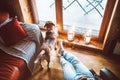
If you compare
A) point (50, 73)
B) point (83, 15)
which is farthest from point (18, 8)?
point (83, 15)

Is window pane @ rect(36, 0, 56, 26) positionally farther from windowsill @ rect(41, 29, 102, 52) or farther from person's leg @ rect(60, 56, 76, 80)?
person's leg @ rect(60, 56, 76, 80)

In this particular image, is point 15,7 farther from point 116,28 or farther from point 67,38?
point 116,28

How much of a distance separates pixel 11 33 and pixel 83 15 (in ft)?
4.67

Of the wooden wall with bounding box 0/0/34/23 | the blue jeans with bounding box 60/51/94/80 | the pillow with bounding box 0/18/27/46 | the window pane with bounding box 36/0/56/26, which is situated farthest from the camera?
the window pane with bounding box 36/0/56/26

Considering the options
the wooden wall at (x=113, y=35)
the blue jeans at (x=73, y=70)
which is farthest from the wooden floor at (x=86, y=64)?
the blue jeans at (x=73, y=70)

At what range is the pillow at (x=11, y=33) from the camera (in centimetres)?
165

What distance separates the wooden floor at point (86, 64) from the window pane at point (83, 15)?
14.9 inches

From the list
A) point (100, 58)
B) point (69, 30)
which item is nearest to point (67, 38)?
point (69, 30)

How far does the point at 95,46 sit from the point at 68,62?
→ 0.67 m

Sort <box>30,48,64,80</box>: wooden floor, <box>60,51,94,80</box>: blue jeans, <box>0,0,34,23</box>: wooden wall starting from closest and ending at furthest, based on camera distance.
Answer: <box>60,51,94,80</box>: blue jeans < <box>30,48,64,80</box>: wooden floor < <box>0,0,34,23</box>: wooden wall

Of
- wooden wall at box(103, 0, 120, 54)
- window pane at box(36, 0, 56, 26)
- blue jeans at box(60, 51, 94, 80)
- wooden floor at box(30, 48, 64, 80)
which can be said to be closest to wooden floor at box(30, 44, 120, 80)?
wooden floor at box(30, 48, 64, 80)

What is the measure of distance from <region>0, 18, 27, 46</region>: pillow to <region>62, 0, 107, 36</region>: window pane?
886 mm

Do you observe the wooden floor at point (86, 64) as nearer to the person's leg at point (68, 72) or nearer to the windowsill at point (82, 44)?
the windowsill at point (82, 44)

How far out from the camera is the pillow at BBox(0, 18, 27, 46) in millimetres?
1646
